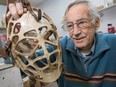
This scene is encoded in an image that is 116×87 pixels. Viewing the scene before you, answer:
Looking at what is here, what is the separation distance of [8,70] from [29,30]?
358 millimetres

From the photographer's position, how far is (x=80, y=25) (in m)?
1.12

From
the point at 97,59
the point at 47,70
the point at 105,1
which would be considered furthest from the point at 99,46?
the point at 105,1

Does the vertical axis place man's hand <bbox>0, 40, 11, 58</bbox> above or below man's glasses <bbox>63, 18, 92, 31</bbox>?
below

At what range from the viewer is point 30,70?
0.71m

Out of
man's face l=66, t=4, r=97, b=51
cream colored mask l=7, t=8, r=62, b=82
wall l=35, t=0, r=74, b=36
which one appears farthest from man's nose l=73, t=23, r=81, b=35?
wall l=35, t=0, r=74, b=36

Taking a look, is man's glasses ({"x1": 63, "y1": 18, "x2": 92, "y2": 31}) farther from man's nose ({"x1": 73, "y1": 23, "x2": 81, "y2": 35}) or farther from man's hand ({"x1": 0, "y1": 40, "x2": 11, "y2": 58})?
man's hand ({"x1": 0, "y1": 40, "x2": 11, "y2": 58})

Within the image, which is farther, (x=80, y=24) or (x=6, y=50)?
(x=80, y=24)

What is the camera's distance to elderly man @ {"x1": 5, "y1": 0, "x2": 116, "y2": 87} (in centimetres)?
113

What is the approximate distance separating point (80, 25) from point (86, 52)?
0.24 m

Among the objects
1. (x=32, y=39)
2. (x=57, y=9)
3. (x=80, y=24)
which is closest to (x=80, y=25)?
(x=80, y=24)

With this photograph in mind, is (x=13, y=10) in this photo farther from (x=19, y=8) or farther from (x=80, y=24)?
(x=80, y=24)

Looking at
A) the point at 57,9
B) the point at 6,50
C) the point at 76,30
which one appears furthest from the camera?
the point at 57,9

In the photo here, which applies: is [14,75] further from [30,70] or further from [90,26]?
[90,26]

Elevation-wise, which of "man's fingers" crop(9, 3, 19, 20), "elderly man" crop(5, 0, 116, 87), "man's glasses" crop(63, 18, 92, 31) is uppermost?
"man's fingers" crop(9, 3, 19, 20)
